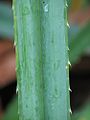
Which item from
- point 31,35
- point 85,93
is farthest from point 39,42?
point 85,93

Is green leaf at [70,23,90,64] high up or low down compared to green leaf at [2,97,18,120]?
up

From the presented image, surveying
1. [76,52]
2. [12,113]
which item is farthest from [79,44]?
[12,113]

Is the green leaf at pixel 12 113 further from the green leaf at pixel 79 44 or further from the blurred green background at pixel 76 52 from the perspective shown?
the green leaf at pixel 79 44

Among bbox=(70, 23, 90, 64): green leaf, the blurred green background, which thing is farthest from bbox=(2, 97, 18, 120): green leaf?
bbox=(70, 23, 90, 64): green leaf

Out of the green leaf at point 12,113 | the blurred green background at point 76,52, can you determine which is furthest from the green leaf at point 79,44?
the green leaf at point 12,113

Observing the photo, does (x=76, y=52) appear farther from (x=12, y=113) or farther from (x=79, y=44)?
(x=12, y=113)

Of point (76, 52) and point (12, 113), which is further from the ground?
point (76, 52)

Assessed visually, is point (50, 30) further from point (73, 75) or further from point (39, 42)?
point (73, 75)

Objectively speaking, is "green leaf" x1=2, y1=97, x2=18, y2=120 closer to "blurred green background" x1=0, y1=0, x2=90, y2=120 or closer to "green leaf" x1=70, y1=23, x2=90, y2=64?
"blurred green background" x1=0, y1=0, x2=90, y2=120
